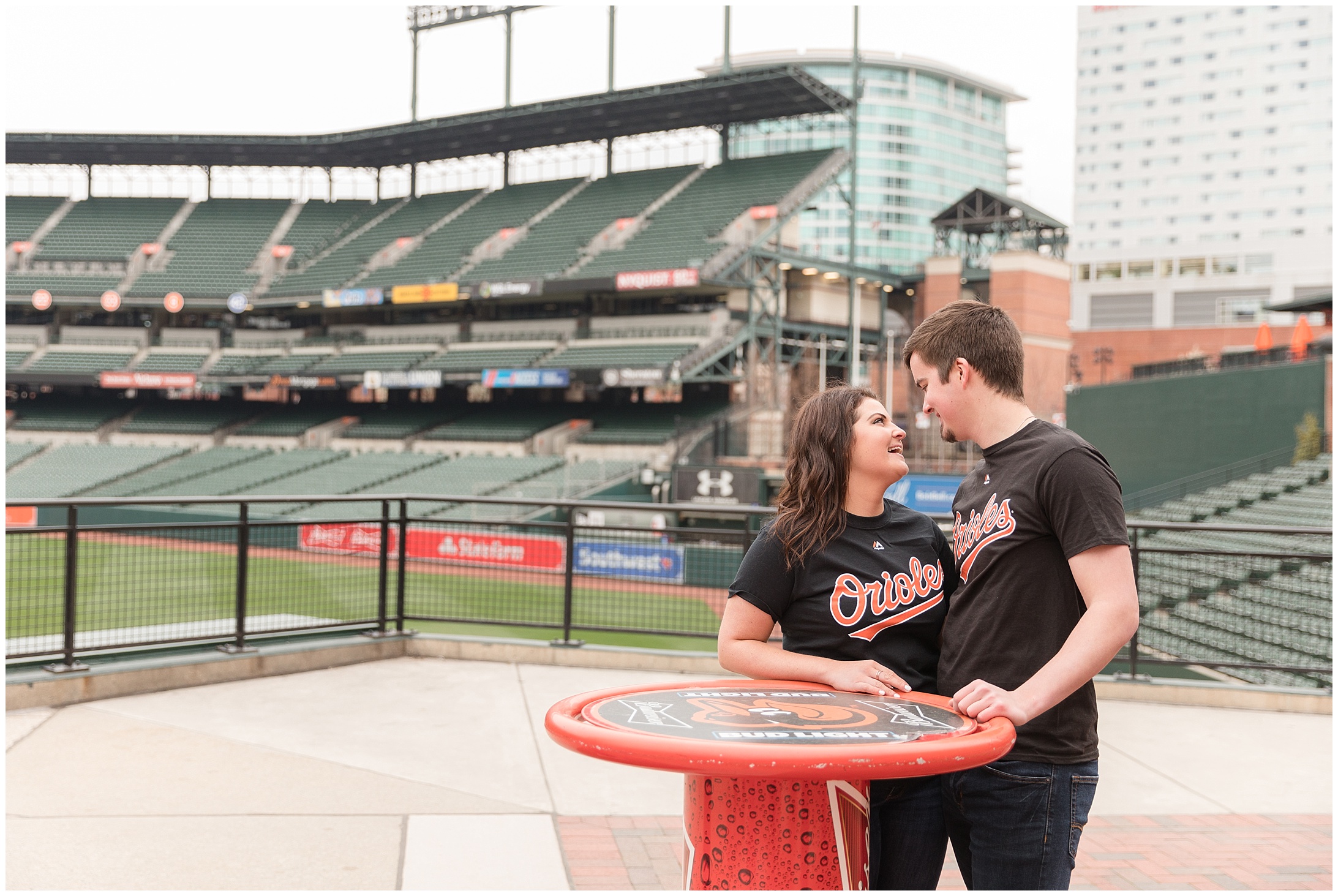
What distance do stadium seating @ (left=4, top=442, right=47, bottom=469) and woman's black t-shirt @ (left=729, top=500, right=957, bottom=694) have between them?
40080mm

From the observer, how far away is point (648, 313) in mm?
36875

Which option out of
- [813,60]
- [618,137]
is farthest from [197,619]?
[813,60]

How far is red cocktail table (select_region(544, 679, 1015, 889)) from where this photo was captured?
2.00 meters

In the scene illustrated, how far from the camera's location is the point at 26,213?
47.2m

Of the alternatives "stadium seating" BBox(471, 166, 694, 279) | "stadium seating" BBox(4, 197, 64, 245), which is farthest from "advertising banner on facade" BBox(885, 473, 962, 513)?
"stadium seating" BBox(4, 197, 64, 245)

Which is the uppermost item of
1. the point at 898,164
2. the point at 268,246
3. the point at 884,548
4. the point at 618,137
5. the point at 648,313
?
the point at 898,164

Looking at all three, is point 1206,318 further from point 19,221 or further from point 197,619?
point 197,619

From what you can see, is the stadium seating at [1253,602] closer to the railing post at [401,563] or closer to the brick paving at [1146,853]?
the brick paving at [1146,853]

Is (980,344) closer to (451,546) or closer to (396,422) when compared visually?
(451,546)

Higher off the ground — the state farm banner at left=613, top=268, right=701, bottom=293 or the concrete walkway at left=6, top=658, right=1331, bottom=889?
the state farm banner at left=613, top=268, right=701, bottom=293

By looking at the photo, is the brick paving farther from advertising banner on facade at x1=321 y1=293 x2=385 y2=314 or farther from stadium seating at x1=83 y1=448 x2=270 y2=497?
advertising banner on facade at x1=321 y1=293 x2=385 y2=314

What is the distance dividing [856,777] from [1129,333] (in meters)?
72.2

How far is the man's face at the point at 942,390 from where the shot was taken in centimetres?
240

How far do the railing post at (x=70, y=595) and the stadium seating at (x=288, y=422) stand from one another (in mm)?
32580
